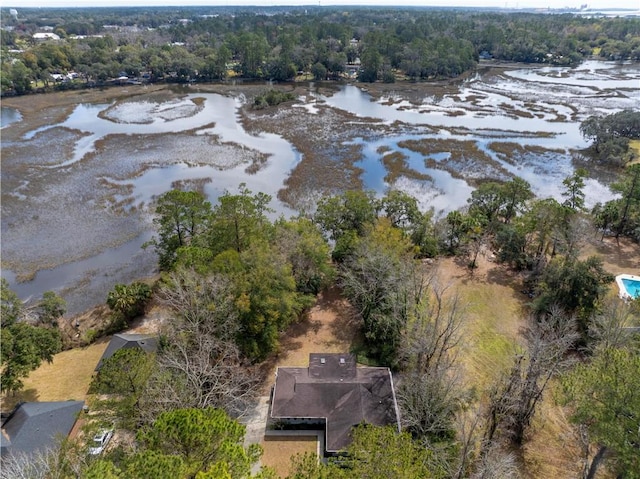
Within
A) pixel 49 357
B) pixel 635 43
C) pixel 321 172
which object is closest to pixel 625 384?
pixel 49 357

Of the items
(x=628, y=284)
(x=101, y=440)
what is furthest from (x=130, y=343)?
(x=628, y=284)

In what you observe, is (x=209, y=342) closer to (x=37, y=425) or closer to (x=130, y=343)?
(x=130, y=343)

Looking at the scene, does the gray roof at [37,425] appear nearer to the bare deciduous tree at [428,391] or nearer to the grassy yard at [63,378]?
the grassy yard at [63,378]

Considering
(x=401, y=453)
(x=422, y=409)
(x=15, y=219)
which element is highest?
(x=401, y=453)

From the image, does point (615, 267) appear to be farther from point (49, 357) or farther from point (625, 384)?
point (49, 357)

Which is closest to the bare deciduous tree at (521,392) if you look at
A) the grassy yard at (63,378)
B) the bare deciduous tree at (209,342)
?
the bare deciduous tree at (209,342)

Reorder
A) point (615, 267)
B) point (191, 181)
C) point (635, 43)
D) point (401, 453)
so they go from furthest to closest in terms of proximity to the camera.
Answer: point (635, 43)
point (191, 181)
point (615, 267)
point (401, 453)
